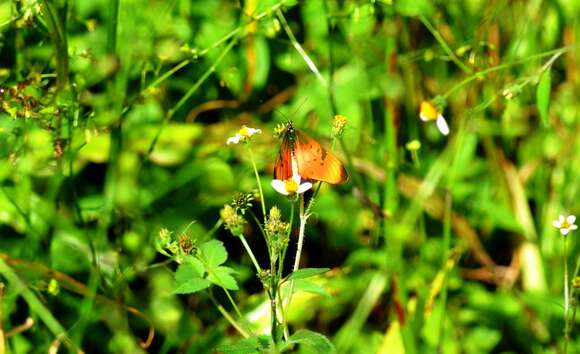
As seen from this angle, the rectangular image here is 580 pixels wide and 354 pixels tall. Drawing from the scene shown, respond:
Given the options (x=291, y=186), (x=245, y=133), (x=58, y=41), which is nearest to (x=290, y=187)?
(x=291, y=186)

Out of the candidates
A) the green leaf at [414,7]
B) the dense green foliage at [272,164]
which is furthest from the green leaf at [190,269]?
the green leaf at [414,7]

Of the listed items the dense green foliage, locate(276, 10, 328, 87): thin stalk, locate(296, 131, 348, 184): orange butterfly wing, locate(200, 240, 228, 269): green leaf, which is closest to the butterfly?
locate(296, 131, 348, 184): orange butterfly wing

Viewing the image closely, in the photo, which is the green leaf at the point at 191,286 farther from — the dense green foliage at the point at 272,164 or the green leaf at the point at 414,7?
the green leaf at the point at 414,7

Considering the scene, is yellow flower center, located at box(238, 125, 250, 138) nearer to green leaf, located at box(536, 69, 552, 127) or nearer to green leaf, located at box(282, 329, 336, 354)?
green leaf, located at box(282, 329, 336, 354)

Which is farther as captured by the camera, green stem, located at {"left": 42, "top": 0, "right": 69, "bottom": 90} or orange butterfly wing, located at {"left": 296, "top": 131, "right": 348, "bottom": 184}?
green stem, located at {"left": 42, "top": 0, "right": 69, "bottom": 90}

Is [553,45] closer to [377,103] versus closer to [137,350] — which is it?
[377,103]

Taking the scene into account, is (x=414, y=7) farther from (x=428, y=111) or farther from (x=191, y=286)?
(x=191, y=286)
